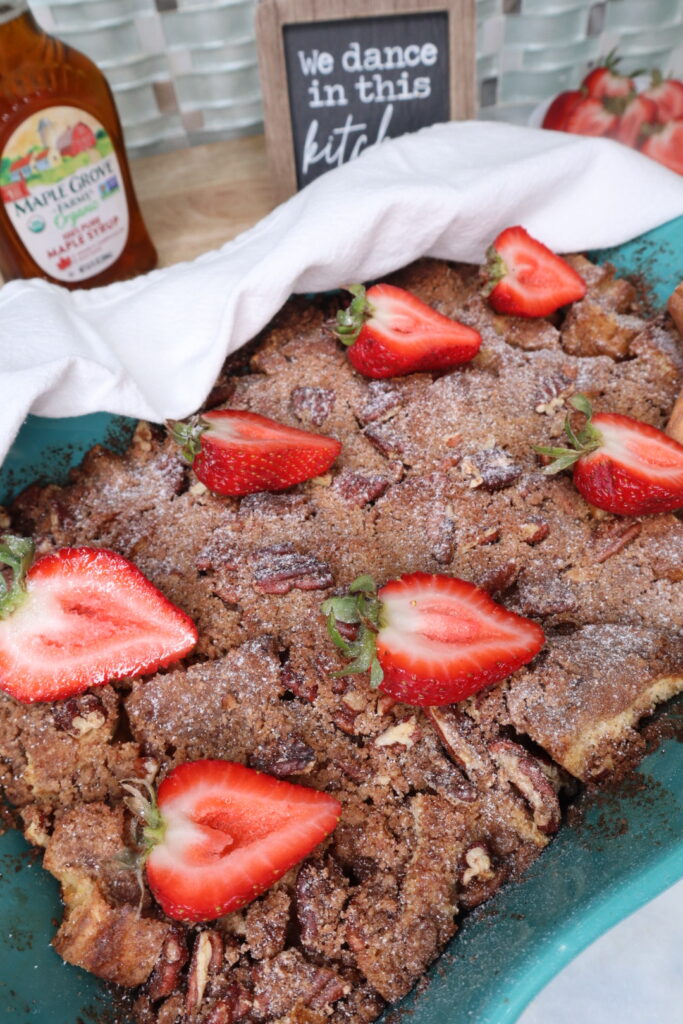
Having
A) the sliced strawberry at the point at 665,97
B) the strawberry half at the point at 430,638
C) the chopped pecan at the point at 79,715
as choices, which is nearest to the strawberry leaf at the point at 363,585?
the strawberry half at the point at 430,638

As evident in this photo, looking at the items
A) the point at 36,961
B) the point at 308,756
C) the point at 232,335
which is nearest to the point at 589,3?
the point at 232,335

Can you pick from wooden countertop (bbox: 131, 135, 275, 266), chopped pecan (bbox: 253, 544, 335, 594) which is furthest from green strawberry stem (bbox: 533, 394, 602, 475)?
wooden countertop (bbox: 131, 135, 275, 266)

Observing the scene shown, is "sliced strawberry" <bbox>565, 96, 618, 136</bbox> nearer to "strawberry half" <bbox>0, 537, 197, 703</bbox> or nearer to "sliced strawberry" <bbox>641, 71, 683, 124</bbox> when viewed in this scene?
"sliced strawberry" <bbox>641, 71, 683, 124</bbox>

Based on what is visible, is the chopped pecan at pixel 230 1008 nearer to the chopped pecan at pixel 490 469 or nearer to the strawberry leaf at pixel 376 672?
the strawberry leaf at pixel 376 672

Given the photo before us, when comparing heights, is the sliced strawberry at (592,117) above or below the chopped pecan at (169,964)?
above

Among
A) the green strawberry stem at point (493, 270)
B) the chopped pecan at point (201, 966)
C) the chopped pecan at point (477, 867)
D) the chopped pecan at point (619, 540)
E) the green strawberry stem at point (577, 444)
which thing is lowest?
the chopped pecan at point (201, 966)

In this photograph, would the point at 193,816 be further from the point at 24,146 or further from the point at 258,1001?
the point at 24,146
